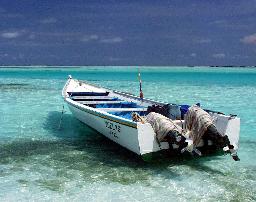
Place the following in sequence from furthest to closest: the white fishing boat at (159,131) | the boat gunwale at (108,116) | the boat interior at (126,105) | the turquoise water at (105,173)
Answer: the boat interior at (126,105) → the boat gunwale at (108,116) → the white fishing boat at (159,131) → the turquoise water at (105,173)

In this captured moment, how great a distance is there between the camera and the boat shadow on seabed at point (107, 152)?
29.9ft

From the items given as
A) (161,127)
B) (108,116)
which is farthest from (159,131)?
(108,116)

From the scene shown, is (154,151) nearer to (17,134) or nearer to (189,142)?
(189,142)

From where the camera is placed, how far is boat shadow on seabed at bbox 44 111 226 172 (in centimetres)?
910

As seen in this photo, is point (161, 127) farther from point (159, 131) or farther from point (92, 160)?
point (92, 160)

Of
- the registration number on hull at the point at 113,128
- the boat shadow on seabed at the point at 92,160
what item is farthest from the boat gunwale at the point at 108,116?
the boat shadow on seabed at the point at 92,160

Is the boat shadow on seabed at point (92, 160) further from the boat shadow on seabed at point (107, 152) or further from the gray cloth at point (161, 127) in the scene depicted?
the gray cloth at point (161, 127)

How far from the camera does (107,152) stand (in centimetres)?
1037

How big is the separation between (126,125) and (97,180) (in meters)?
1.48

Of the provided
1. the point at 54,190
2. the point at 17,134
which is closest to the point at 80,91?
the point at 17,134

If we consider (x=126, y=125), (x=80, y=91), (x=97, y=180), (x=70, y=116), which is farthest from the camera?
(x=80, y=91)

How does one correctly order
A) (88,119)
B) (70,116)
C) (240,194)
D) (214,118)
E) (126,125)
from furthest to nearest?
(70,116), (88,119), (214,118), (126,125), (240,194)

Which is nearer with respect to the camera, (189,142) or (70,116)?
(189,142)

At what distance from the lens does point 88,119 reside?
38.9 feet
